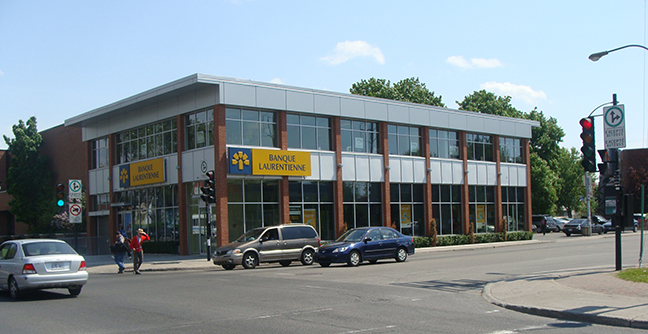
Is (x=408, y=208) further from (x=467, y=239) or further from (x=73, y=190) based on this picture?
(x=73, y=190)

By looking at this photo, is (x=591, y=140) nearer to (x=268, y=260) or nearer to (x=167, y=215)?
(x=268, y=260)

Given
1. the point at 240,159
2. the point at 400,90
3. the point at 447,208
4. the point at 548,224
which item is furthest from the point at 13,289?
the point at 548,224

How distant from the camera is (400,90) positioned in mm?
62688

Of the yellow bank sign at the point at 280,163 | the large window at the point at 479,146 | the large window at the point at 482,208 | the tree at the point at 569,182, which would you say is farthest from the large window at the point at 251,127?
the tree at the point at 569,182

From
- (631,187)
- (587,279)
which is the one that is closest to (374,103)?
(587,279)

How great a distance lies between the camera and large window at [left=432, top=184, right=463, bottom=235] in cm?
3891

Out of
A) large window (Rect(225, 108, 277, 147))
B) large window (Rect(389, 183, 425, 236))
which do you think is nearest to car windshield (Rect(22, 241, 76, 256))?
large window (Rect(225, 108, 277, 147))

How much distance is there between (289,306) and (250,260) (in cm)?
1176

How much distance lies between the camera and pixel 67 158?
46906mm

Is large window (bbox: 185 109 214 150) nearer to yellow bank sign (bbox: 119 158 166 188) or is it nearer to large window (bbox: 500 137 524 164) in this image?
yellow bank sign (bbox: 119 158 166 188)

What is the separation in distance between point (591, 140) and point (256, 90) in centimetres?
1803

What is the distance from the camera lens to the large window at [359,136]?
112ft

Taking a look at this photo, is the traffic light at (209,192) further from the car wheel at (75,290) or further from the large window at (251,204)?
the car wheel at (75,290)

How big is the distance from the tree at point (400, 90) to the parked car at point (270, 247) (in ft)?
126
